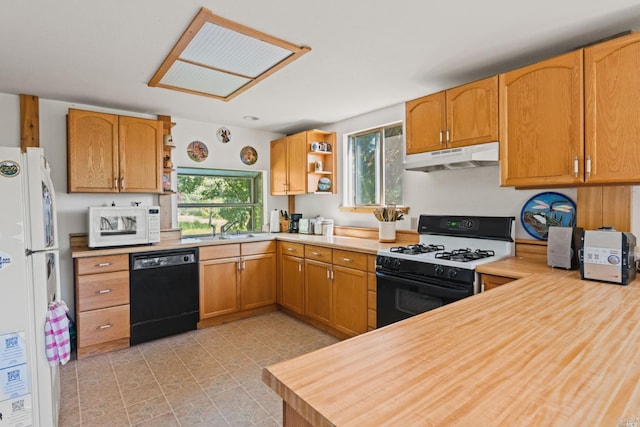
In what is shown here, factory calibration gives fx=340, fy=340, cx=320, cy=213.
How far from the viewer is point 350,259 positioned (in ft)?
9.84

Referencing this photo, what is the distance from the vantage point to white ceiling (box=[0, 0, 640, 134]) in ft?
5.43

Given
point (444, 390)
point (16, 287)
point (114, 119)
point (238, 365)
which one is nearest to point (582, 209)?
point (444, 390)

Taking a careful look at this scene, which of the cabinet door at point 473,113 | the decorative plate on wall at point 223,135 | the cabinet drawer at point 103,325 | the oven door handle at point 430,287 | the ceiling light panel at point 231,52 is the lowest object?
the cabinet drawer at point 103,325

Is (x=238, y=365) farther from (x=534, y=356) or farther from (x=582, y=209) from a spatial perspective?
(x=582, y=209)

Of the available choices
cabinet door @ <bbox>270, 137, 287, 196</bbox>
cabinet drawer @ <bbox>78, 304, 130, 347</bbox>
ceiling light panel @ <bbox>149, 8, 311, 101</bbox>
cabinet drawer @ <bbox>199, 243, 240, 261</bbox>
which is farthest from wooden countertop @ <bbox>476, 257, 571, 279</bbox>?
cabinet drawer @ <bbox>78, 304, 130, 347</bbox>

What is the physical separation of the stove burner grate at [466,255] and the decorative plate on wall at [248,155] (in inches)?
108

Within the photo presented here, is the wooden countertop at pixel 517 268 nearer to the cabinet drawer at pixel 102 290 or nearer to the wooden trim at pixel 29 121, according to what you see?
the cabinet drawer at pixel 102 290

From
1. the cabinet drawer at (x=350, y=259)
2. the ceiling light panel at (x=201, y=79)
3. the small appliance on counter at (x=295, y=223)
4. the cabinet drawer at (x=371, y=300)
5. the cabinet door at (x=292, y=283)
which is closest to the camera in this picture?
the ceiling light panel at (x=201, y=79)

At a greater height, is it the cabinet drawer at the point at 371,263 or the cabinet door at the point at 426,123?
the cabinet door at the point at 426,123

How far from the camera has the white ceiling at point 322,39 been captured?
1.66 metres

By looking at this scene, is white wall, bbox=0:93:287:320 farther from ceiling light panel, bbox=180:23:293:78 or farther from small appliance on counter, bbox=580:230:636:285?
small appliance on counter, bbox=580:230:636:285

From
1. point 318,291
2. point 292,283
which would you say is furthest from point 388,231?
point 292,283

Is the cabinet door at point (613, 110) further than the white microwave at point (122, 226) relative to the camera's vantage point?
No

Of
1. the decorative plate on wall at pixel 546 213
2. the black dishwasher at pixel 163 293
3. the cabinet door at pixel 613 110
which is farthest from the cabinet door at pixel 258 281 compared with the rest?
the cabinet door at pixel 613 110
